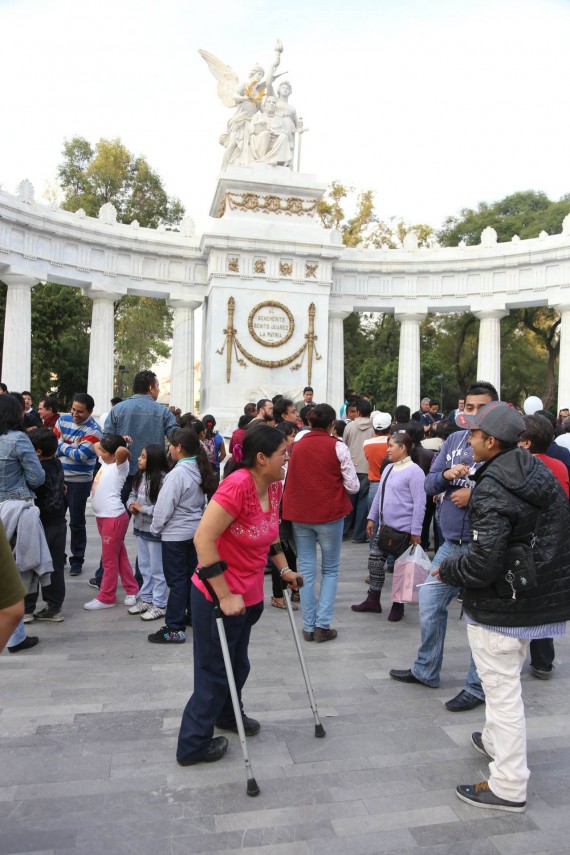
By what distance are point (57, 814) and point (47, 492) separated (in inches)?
143

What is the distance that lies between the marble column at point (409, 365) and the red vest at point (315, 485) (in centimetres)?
1787

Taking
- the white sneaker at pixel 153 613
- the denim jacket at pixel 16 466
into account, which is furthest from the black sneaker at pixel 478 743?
the denim jacket at pixel 16 466

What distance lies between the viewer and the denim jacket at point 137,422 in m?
7.74

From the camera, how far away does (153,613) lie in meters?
6.61

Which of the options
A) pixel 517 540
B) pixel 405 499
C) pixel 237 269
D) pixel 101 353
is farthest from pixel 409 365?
pixel 517 540

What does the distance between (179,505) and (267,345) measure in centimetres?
1528

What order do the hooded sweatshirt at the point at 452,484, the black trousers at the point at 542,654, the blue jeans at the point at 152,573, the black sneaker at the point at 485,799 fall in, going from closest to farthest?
the black sneaker at the point at 485,799 → the hooded sweatshirt at the point at 452,484 → the black trousers at the point at 542,654 → the blue jeans at the point at 152,573

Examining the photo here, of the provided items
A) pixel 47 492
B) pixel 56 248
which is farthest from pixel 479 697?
pixel 56 248

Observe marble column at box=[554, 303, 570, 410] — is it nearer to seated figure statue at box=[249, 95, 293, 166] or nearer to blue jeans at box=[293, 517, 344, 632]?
seated figure statue at box=[249, 95, 293, 166]

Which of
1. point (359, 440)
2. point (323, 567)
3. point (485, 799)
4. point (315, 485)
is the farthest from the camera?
point (359, 440)

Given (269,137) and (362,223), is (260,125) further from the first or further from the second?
(362,223)

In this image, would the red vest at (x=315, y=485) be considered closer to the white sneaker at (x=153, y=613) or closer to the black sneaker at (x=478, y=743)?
the white sneaker at (x=153, y=613)

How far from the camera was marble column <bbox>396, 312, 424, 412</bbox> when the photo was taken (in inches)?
937

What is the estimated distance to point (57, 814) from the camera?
3.24m
